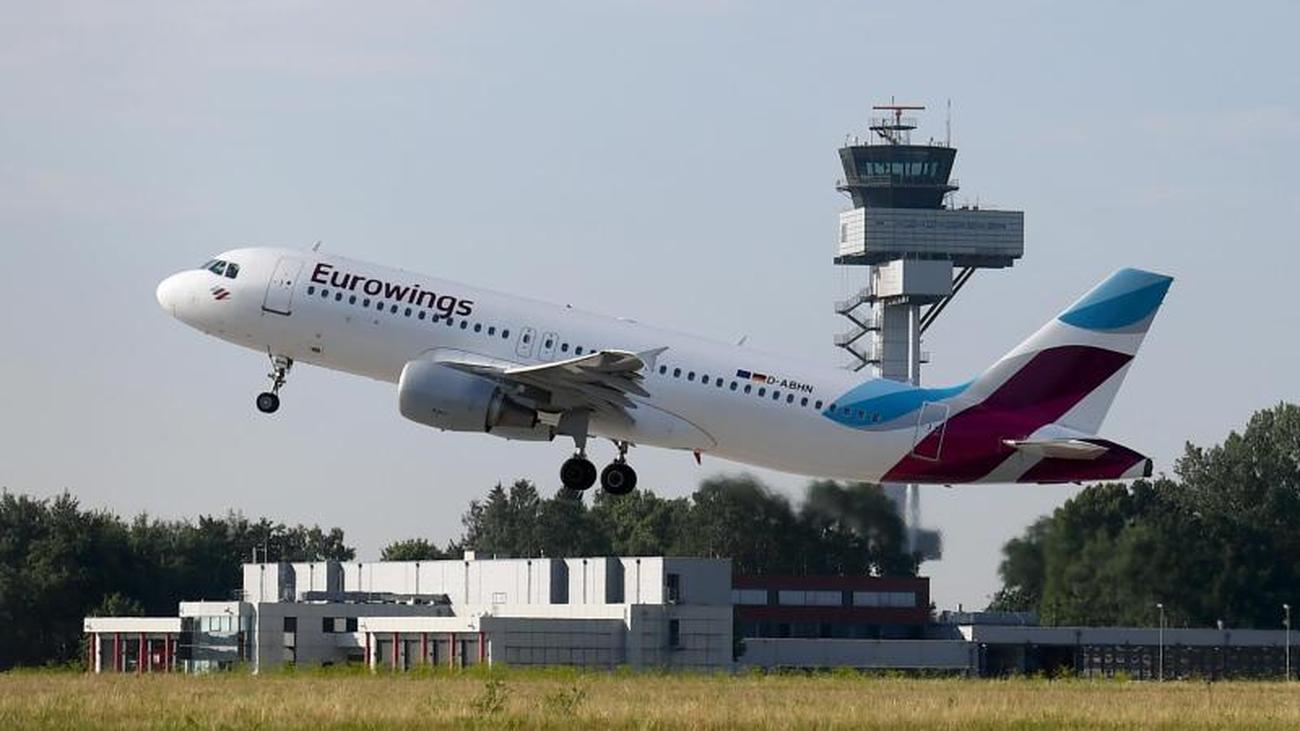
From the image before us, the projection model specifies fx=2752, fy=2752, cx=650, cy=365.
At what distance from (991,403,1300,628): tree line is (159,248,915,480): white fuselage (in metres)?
16.7

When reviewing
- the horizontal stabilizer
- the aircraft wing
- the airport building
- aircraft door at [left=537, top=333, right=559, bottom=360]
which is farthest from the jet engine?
the airport building

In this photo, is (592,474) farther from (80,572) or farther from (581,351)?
(80,572)

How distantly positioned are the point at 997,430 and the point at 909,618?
242ft

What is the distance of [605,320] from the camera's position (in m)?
72.3

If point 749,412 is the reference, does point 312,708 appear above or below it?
below

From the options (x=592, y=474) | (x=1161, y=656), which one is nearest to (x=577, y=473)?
(x=592, y=474)

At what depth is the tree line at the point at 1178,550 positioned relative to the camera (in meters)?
89.9

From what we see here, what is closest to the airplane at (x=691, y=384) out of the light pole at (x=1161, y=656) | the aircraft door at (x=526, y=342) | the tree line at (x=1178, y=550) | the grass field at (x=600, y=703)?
the aircraft door at (x=526, y=342)

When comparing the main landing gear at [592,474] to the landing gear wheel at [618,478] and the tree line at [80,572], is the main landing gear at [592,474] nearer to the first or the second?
the landing gear wheel at [618,478]

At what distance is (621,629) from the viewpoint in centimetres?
11925

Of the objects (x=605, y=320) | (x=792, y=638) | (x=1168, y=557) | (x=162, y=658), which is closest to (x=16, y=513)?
(x=162, y=658)

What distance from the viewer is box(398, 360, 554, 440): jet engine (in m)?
71.0

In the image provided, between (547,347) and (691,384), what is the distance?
391 centimetres

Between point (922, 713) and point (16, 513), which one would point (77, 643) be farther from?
point (922, 713)
